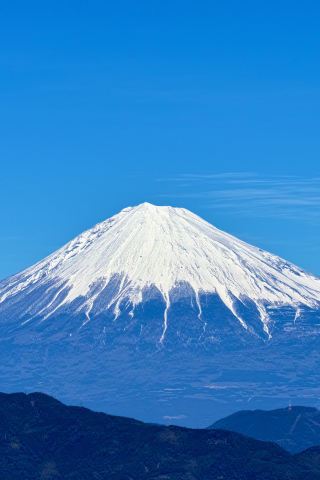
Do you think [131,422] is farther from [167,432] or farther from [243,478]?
[243,478]

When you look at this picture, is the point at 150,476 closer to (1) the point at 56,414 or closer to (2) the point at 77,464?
(2) the point at 77,464

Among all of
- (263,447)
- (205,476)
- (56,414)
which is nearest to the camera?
(205,476)

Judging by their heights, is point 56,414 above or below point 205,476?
above

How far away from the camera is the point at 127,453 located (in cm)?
12562

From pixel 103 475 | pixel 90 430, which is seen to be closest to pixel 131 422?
pixel 90 430

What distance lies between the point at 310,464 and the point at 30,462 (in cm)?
3118

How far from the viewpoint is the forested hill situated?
397ft

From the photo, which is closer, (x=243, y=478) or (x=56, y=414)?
(x=243, y=478)

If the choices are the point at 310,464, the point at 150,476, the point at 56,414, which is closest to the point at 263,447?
the point at 310,464

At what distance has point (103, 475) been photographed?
121125mm

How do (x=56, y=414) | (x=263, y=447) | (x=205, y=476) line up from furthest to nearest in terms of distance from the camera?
(x=56, y=414)
(x=263, y=447)
(x=205, y=476)

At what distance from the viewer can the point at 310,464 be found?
12700cm

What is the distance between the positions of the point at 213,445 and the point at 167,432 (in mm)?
5706

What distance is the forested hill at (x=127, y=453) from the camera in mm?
121125
